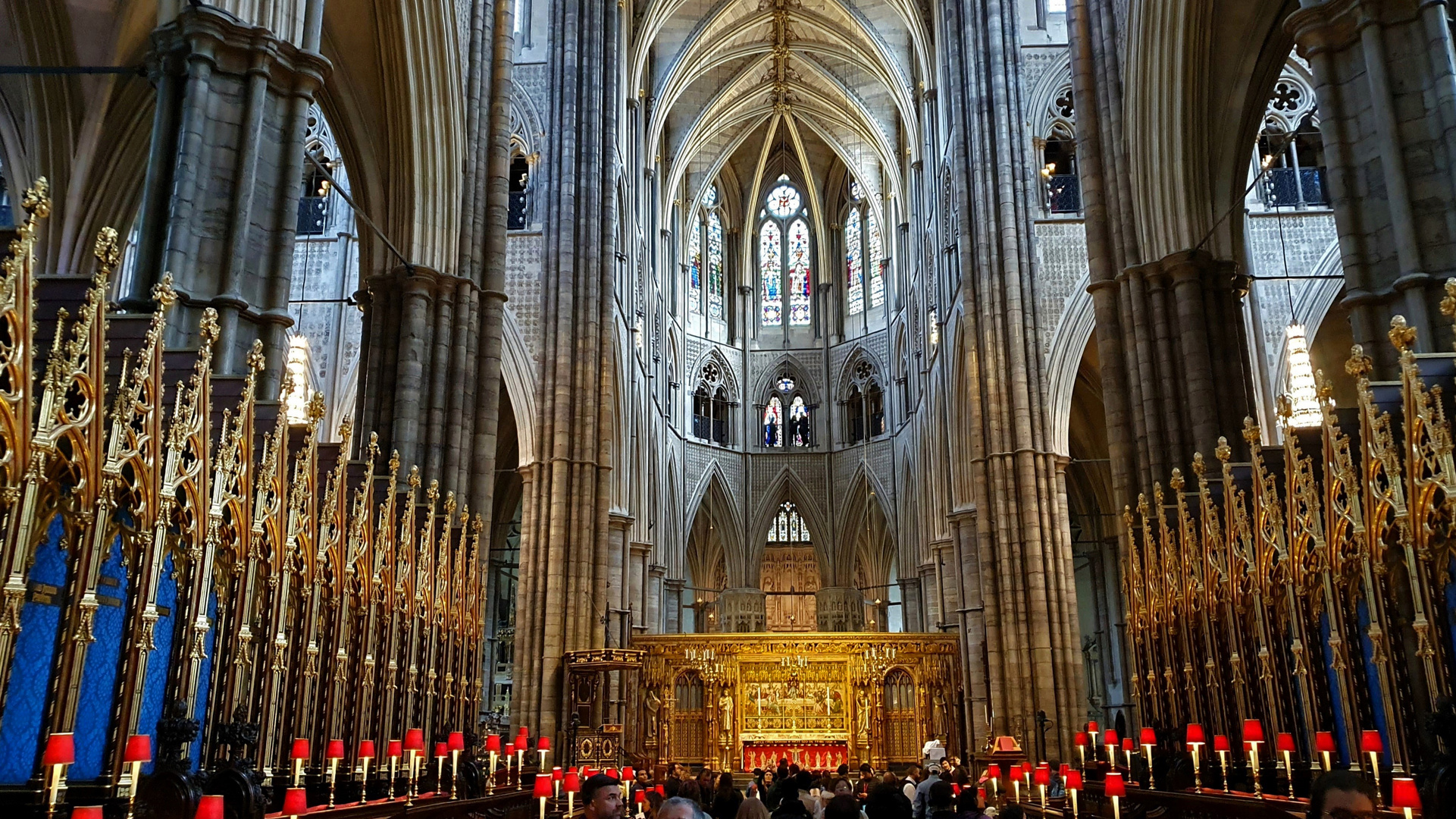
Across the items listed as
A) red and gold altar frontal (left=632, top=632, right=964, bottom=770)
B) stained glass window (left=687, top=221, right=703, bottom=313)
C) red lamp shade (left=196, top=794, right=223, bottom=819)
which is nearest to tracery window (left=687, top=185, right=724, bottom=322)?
stained glass window (left=687, top=221, right=703, bottom=313)

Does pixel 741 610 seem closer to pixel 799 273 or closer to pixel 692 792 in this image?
pixel 799 273

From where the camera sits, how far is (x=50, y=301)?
6.62 m

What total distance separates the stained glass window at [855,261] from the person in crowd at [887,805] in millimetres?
35862

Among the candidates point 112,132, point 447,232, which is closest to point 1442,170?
point 447,232

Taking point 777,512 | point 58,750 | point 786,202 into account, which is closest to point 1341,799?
point 58,750

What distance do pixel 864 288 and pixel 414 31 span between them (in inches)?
1101

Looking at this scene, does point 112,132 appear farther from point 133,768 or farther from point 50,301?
point 133,768

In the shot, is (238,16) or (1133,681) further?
(1133,681)

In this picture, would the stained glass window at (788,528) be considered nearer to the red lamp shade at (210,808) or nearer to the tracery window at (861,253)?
the tracery window at (861,253)

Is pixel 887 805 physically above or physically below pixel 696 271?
below

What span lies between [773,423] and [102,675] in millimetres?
34935

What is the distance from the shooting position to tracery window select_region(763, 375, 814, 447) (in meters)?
40.7

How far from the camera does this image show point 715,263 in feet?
137

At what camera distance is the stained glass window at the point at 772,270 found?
42188 mm
